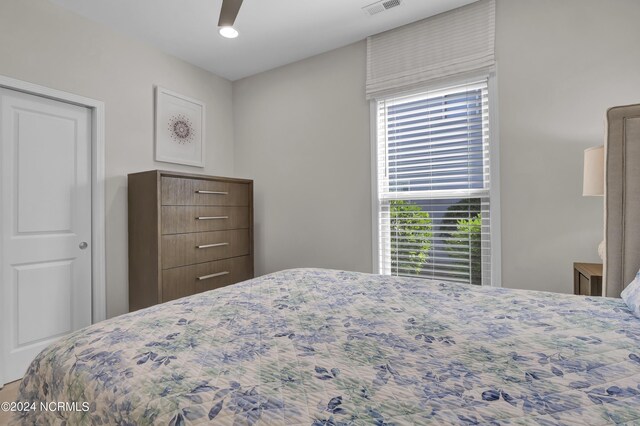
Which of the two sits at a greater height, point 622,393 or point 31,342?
point 622,393

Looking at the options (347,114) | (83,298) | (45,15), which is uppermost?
(45,15)

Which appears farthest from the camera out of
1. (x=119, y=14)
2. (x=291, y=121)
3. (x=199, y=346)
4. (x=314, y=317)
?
(x=291, y=121)

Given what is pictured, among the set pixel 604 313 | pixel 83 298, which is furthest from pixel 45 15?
pixel 604 313

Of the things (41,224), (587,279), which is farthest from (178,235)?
(587,279)

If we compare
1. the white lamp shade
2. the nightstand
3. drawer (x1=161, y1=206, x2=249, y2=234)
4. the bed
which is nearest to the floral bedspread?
the bed

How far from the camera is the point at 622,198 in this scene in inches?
60.9

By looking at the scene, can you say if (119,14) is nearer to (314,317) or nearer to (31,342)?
(31,342)

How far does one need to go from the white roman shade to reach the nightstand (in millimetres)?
1521

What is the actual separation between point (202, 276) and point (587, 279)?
8.96ft

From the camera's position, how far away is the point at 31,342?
7.60 ft

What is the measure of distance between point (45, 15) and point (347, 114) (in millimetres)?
2387

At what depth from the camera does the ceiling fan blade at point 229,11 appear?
149 cm

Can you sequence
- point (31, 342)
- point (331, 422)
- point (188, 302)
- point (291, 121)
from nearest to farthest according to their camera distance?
point (331, 422) → point (188, 302) → point (31, 342) → point (291, 121)

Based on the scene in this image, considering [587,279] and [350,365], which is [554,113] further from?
[350,365]
